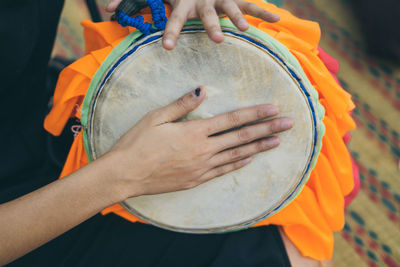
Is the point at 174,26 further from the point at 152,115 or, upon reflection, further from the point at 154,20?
the point at 152,115

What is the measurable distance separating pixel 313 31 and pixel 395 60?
1.01 metres

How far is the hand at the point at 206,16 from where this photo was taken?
551 mm

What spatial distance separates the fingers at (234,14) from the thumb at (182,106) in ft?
0.45

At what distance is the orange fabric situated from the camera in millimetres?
709

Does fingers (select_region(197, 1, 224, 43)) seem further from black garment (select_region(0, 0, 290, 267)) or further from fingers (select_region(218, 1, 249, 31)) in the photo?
black garment (select_region(0, 0, 290, 267))

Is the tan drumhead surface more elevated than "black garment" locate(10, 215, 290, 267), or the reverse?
the tan drumhead surface

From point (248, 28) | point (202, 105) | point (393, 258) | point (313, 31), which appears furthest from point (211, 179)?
point (393, 258)

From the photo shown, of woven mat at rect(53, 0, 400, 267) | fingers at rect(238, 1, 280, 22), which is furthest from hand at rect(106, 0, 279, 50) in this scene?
woven mat at rect(53, 0, 400, 267)

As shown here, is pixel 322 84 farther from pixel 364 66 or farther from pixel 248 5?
pixel 364 66

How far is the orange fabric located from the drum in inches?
3.3

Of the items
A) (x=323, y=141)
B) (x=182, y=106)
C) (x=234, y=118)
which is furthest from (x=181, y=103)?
(x=323, y=141)

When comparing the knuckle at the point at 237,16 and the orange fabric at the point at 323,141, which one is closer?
the knuckle at the point at 237,16

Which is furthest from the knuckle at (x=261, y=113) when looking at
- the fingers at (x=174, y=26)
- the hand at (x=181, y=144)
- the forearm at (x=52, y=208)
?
the forearm at (x=52, y=208)

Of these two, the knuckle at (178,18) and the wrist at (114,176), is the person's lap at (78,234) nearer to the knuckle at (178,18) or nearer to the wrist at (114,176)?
the wrist at (114,176)
